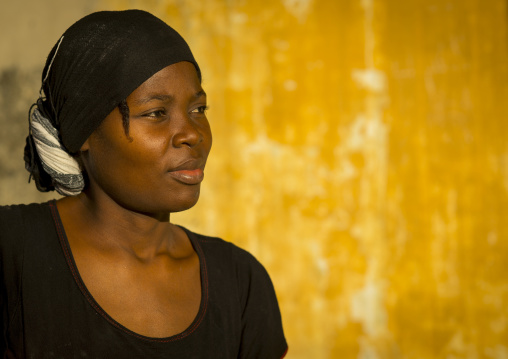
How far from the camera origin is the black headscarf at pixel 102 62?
46.1 inches

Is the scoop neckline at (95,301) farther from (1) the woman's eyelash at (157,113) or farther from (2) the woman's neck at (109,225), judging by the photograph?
(1) the woman's eyelash at (157,113)

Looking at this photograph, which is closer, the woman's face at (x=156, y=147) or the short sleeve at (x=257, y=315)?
the woman's face at (x=156, y=147)

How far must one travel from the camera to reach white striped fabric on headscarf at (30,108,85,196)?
128 centimetres

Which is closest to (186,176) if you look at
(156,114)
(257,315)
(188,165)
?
(188,165)

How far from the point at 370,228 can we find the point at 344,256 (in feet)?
0.62

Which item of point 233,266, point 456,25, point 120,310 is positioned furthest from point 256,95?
point 120,310

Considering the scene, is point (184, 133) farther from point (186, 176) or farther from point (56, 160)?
point (56, 160)

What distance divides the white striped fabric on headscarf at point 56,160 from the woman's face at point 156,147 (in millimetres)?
77

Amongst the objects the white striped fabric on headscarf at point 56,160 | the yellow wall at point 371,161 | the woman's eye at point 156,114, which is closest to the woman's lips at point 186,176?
the woman's eye at point 156,114

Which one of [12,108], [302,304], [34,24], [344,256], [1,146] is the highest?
[34,24]

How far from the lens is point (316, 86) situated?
279cm

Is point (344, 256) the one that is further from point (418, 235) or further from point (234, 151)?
point (234, 151)

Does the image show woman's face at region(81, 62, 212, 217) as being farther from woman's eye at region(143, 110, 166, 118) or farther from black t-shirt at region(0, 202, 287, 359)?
black t-shirt at region(0, 202, 287, 359)

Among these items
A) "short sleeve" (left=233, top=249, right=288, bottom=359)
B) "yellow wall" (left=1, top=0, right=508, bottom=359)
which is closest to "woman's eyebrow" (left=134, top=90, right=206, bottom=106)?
"short sleeve" (left=233, top=249, right=288, bottom=359)
